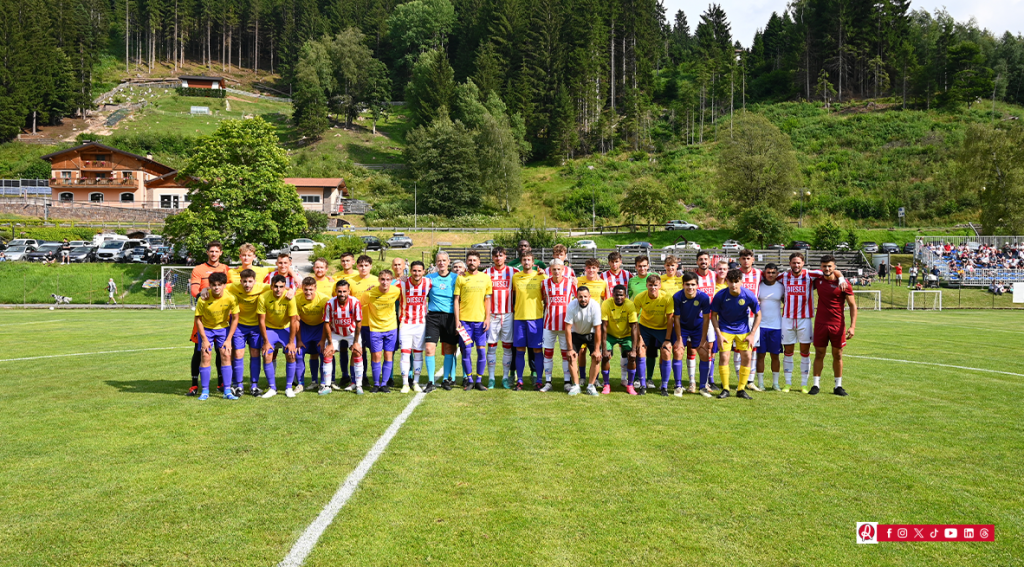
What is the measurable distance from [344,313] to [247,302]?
1.43m

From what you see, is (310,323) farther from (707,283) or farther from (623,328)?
(707,283)

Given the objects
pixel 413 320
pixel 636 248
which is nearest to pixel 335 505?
pixel 413 320

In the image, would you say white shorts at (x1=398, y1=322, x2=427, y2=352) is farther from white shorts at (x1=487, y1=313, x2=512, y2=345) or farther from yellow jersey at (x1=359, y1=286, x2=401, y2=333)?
white shorts at (x1=487, y1=313, x2=512, y2=345)

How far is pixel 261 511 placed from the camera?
4.62m

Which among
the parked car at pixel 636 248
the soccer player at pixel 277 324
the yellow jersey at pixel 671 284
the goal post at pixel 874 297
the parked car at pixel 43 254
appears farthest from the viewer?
the parked car at pixel 636 248

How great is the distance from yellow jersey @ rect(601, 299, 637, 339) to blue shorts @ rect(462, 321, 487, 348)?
6.39ft

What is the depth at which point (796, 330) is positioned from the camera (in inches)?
385

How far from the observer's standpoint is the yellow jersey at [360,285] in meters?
9.48

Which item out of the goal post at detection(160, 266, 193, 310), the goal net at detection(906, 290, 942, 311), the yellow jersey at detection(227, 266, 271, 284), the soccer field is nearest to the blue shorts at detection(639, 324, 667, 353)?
the soccer field

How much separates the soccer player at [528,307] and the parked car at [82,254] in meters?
38.4

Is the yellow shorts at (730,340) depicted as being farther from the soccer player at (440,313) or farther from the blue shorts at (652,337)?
the soccer player at (440,313)

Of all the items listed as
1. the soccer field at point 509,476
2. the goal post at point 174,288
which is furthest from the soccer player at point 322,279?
the goal post at point 174,288

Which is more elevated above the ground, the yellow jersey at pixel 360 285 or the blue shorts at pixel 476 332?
the yellow jersey at pixel 360 285

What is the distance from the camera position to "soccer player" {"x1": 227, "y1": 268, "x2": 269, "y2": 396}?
8.88 meters
